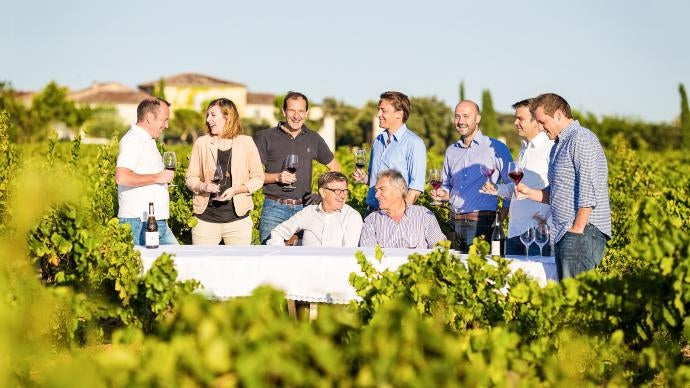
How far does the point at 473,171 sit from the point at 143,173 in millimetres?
2027

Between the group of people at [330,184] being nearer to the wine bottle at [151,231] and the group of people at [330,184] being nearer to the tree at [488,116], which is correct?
the wine bottle at [151,231]

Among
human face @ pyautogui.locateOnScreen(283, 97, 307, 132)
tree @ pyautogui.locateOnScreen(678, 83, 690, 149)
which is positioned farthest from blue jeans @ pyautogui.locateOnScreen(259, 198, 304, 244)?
tree @ pyautogui.locateOnScreen(678, 83, 690, 149)

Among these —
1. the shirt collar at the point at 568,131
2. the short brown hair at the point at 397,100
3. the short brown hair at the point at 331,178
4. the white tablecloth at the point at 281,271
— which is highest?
the short brown hair at the point at 397,100

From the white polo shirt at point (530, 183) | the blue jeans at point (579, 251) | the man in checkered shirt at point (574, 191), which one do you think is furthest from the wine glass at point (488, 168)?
the blue jeans at point (579, 251)

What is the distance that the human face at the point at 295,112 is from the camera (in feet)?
23.9

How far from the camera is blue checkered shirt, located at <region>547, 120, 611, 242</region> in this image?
5441mm

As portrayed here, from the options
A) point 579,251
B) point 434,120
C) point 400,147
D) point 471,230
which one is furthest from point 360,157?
point 434,120

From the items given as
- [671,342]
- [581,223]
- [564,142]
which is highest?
[564,142]

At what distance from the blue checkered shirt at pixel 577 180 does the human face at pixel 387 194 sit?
1115mm

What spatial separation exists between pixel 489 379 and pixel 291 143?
4685mm

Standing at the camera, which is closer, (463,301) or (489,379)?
(489,379)

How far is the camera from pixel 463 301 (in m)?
4.90

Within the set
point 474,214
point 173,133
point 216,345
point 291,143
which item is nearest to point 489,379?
point 216,345

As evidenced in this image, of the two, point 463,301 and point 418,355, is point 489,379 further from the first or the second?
point 463,301
